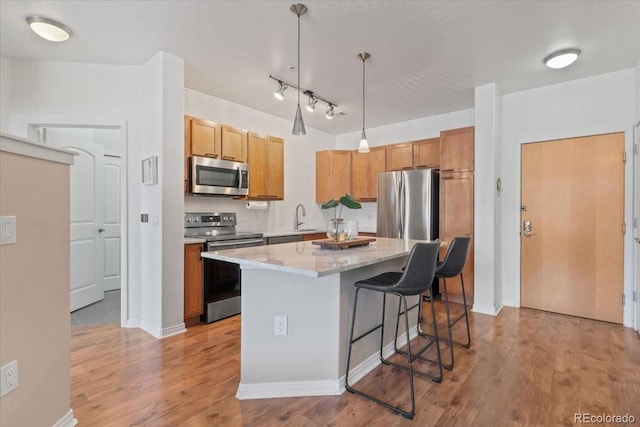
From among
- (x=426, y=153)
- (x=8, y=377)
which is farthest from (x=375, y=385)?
(x=426, y=153)

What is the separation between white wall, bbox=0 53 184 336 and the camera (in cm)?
298

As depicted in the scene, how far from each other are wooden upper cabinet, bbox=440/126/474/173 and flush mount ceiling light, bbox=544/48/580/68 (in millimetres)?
1029

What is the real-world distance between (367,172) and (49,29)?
13.3ft

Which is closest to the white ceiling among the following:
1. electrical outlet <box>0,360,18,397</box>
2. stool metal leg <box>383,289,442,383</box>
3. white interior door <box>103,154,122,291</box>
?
white interior door <box>103,154,122,291</box>

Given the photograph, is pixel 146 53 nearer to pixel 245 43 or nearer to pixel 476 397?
pixel 245 43

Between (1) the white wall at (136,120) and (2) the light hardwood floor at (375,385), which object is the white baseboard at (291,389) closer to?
(2) the light hardwood floor at (375,385)

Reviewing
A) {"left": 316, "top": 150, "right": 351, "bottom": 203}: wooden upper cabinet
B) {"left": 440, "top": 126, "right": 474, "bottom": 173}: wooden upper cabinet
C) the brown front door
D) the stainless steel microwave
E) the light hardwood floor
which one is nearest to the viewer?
the light hardwood floor

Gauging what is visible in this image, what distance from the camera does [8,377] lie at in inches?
53.1

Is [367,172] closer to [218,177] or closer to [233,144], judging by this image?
[233,144]

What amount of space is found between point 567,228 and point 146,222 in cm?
449

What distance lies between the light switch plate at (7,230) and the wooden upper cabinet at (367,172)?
438cm

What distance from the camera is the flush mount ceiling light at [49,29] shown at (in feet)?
7.86

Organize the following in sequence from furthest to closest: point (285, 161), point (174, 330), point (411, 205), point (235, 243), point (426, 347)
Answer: point (285, 161)
point (411, 205)
point (235, 243)
point (174, 330)
point (426, 347)

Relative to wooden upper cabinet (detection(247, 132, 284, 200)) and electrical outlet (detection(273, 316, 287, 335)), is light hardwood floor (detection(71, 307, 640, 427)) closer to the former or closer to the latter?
electrical outlet (detection(273, 316, 287, 335))
